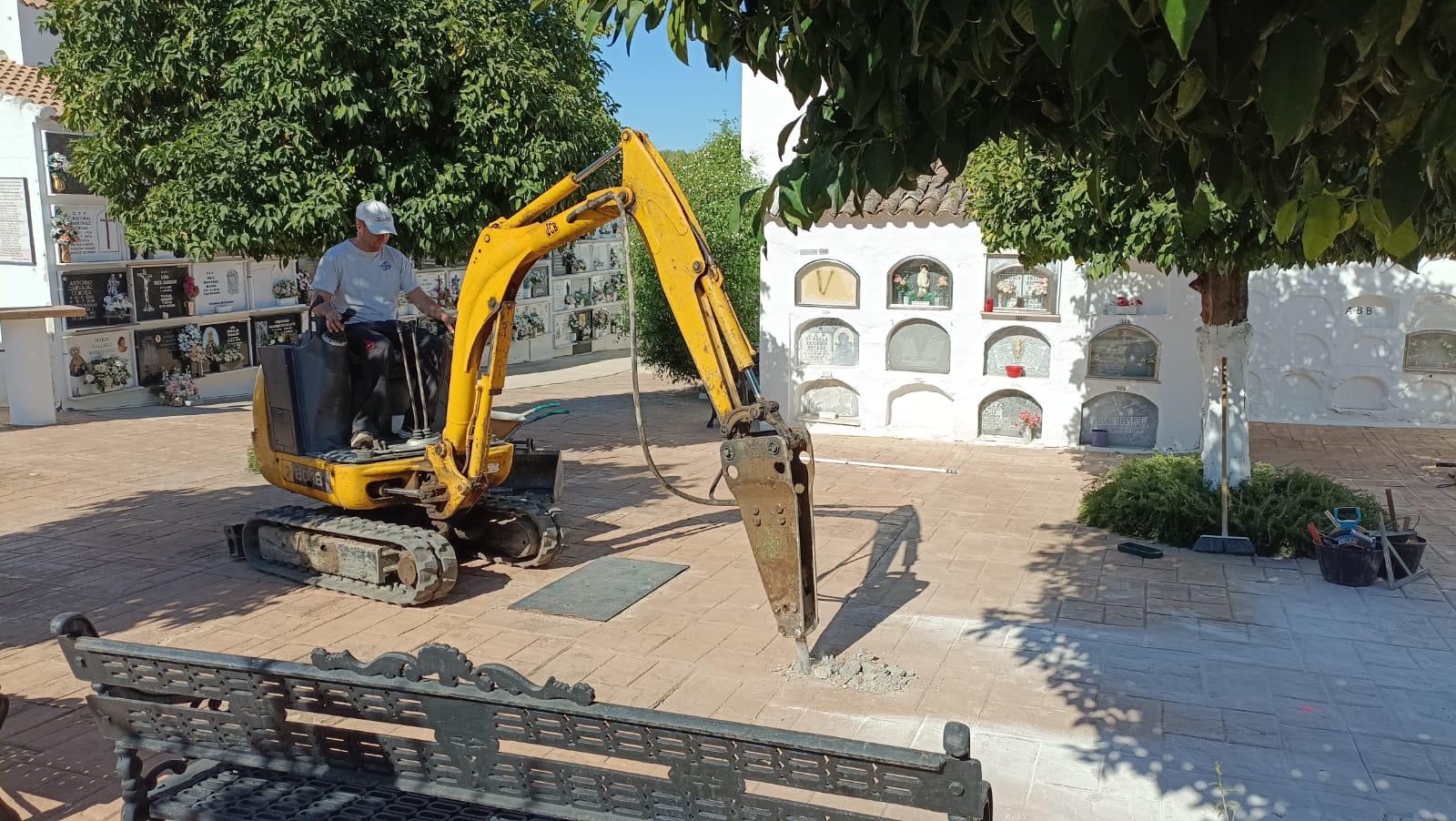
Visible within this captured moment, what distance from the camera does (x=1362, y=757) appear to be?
491 cm

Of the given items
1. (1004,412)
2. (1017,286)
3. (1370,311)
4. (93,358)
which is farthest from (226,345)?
(1370,311)

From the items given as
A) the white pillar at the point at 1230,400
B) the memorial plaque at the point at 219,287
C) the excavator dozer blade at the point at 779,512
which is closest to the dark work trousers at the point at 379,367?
the excavator dozer blade at the point at 779,512

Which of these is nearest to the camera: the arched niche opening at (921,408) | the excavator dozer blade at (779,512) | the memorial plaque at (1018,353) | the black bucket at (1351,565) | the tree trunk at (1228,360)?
the excavator dozer blade at (779,512)

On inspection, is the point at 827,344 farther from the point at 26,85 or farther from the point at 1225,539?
the point at 26,85

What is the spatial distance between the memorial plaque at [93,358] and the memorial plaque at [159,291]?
0.45m

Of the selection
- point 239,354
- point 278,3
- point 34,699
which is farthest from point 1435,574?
point 239,354

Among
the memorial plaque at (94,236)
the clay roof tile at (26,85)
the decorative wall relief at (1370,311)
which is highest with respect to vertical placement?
the clay roof tile at (26,85)

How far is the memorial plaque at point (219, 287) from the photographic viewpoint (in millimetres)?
16375

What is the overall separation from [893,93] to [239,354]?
54.6 ft

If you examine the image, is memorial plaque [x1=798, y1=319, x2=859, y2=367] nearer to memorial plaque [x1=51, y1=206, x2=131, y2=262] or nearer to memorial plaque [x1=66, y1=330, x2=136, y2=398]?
memorial plaque [x1=51, y1=206, x2=131, y2=262]

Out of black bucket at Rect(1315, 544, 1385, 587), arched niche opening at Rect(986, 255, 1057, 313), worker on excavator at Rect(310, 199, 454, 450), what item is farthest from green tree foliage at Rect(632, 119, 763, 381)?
black bucket at Rect(1315, 544, 1385, 587)

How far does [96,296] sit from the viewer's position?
587 inches

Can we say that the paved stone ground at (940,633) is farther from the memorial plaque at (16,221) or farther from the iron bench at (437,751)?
the memorial plaque at (16,221)

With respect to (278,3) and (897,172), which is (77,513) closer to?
(278,3)
